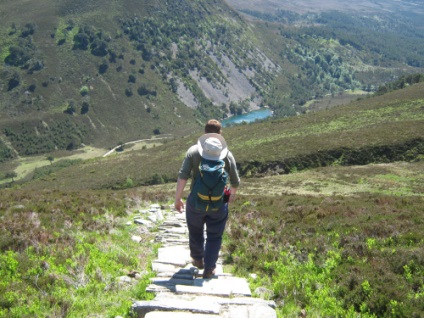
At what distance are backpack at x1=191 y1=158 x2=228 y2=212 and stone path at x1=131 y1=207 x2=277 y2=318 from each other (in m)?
1.69

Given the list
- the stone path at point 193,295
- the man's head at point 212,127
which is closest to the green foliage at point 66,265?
the stone path at point 193,295

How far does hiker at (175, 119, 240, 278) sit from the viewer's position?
9.04 meters

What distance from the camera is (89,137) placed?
646ft

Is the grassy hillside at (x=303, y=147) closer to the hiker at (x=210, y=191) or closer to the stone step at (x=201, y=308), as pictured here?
the hiker at (x=210, y=191)

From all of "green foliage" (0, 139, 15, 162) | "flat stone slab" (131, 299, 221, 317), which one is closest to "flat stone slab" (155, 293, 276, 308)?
"flat stone slab" (131, 299, 221, 317)

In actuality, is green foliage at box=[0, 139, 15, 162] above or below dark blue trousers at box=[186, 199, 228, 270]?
below

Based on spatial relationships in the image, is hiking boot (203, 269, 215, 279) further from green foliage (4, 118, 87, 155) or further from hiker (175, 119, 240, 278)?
green foliage (4, 118, 87, 155)

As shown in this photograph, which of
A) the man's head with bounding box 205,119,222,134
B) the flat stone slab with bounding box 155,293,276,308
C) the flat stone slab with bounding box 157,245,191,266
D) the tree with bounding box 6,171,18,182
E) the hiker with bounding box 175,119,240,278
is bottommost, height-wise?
the tree with bounding box 6,171,18,182

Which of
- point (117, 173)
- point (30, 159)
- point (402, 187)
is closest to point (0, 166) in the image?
point (30, 159)

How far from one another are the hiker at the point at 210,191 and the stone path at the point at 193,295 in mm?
567

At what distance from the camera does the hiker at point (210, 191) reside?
29.7 feet

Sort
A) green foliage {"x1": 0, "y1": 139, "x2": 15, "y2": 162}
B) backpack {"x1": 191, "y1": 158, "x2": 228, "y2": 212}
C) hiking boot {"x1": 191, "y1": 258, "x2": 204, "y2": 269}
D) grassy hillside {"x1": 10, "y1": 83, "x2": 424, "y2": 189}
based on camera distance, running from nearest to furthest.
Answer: backpack {"x1": 191, "y1": 158, "x2": 228, "y2": 212}
hiking boot {"x1": 191, "y1": 258, "x2": 204, "y2": 269}
grassy hillside {"x1": 10, "y1": 83, "x2": 424, "y2": 189}
green foliage {"x1": 0, "y1": 139, "x2": 15, "y2": 162}

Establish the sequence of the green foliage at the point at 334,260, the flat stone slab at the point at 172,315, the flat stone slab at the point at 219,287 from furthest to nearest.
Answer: the flat stone slab at the point at 219,287 < the green foliage at the point at 334,260 < the flat stone slab at the point at 172,315

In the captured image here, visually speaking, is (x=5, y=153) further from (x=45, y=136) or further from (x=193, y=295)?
(x=193, y=295)
